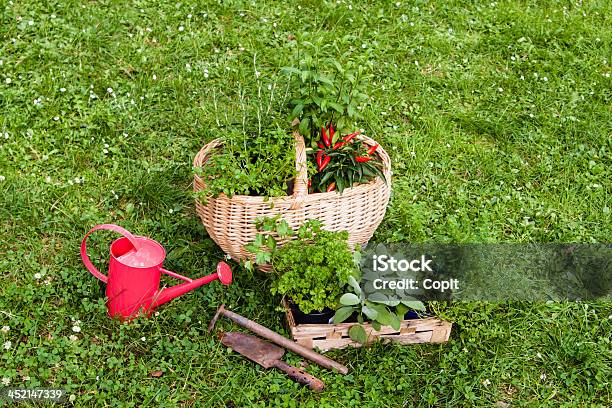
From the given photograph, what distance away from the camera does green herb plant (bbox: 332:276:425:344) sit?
344 centimetres

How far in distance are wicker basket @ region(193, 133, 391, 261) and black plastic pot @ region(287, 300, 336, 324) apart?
0.37m

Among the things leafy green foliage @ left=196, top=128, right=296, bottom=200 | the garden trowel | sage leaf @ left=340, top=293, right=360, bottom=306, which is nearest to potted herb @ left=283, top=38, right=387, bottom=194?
leafy green foliage @ left=196, top=128, right=296, bottom=200

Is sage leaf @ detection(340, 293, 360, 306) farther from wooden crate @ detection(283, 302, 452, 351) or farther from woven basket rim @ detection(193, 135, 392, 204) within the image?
woven basket rim @ detection(193, 135, 392, 204)

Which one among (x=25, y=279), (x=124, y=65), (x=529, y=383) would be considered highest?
(x=124, y=65)

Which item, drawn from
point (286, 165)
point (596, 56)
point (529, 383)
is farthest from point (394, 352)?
point (596, 56)

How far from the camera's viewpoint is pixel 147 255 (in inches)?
138

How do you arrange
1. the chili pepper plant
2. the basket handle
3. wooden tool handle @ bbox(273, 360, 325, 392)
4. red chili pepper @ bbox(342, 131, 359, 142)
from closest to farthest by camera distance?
1. wooden tool handle @ bbox(273, 360, 325, 392)
2. the basket handle
3. the chili pepper plant
4. red chili pepper @ bbox(342, 131, 359, 142)

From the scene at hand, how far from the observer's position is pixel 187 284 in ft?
11.7

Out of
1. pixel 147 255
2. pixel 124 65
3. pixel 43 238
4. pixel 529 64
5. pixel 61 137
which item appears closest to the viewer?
pixel 147 255

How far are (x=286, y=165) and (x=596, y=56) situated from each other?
118 inches

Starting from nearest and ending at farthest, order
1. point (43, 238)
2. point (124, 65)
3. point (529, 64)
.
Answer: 1. point (43, 238)
2. point (124, 65)
3. point (529, 64)

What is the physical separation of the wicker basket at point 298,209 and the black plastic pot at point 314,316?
369mm

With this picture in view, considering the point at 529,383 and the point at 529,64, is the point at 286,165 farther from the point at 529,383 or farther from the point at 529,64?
the point at 529,64

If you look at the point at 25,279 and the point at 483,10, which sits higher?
the point at 483,10
